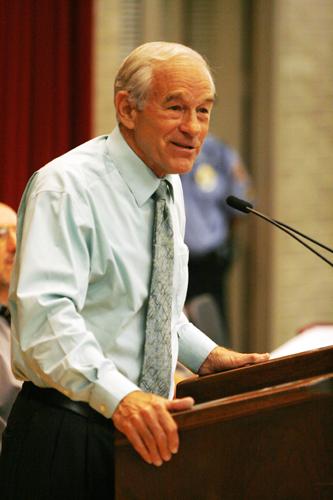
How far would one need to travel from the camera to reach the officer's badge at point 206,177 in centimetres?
545

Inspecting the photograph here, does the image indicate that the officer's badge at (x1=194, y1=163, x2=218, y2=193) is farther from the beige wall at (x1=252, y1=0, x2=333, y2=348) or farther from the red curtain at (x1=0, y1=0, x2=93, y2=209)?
the red curtain at (x1=0, y1=0, x2=93, y2=209)

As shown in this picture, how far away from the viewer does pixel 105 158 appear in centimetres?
173

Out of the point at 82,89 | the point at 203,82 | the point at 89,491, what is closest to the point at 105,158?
the point at 203,82

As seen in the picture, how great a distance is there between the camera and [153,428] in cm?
130

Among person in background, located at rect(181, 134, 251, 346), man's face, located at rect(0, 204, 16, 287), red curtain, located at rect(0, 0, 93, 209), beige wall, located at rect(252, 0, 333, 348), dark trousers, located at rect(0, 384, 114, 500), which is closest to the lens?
dark trousers, located at rect(0, 384, 114, 500)

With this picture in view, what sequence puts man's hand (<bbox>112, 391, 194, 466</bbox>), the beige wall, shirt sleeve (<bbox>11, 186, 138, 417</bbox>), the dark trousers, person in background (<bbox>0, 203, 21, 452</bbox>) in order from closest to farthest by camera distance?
man's hand (<bbox>112, 391, 194, 466</bbox>)
shirt sleeve (<bbox>11, 186, 138, 417</bbox>)
the dark trousers
person in background (<bbox>0, 203, 21, 452</bbox>)
the beige wall

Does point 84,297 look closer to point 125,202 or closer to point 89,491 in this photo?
point 125,202

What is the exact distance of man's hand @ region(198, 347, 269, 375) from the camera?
5.90 ft

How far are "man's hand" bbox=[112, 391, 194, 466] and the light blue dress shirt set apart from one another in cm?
6

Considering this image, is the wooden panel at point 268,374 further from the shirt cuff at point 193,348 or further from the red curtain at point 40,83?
the red curtain at point 40,83

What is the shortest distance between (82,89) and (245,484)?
10.5 feet

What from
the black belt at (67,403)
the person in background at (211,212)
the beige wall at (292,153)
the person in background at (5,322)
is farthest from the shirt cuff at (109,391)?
the beige wall at (292,153)

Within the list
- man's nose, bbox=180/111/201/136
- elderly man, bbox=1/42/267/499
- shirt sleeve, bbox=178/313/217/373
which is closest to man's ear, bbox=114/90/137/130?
elderly man, bbox=1/42/267/499

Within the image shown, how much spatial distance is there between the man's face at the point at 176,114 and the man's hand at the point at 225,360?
0.39 m
